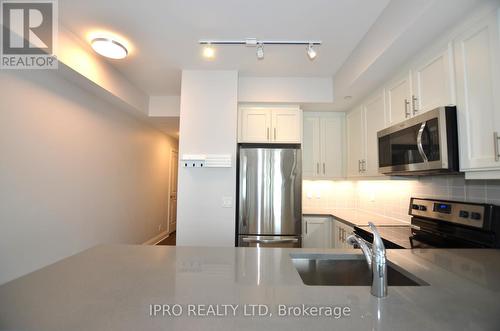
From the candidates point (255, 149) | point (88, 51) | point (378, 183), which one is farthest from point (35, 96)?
point (378, 183)

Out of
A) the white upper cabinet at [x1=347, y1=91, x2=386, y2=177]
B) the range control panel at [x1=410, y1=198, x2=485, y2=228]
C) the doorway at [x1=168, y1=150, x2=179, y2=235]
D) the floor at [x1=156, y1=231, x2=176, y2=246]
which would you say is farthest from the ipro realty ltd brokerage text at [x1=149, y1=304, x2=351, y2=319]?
the doorway at [x1=168, y1=150, x2=179, y2=235]

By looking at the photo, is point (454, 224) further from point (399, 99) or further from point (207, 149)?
point (207, 149)

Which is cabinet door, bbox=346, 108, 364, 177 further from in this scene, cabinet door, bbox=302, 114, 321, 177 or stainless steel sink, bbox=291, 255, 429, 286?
stainless steel sink, bbox=291, 255, 429, 286

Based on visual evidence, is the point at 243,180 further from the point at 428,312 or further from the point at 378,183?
the point at 428,312

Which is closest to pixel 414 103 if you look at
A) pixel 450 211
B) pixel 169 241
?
pixel 450 211

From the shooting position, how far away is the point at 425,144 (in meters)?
1.58

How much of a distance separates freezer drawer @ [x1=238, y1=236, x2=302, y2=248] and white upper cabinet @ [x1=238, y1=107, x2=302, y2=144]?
3.79 feet

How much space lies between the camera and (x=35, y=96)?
2.09 meters

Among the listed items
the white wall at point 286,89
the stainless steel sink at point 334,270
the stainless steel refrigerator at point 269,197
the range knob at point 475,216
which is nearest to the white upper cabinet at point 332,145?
the white wall at point 286,89

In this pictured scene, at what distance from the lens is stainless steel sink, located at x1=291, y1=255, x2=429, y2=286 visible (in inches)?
49.1

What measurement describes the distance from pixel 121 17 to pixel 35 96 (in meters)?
1.12

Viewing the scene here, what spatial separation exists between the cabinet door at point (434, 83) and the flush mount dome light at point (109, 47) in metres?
2.63

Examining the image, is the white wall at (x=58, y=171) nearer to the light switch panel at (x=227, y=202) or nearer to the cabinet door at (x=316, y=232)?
the light switch panel at (x=227, y=202)

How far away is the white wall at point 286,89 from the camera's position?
9.42 ft
